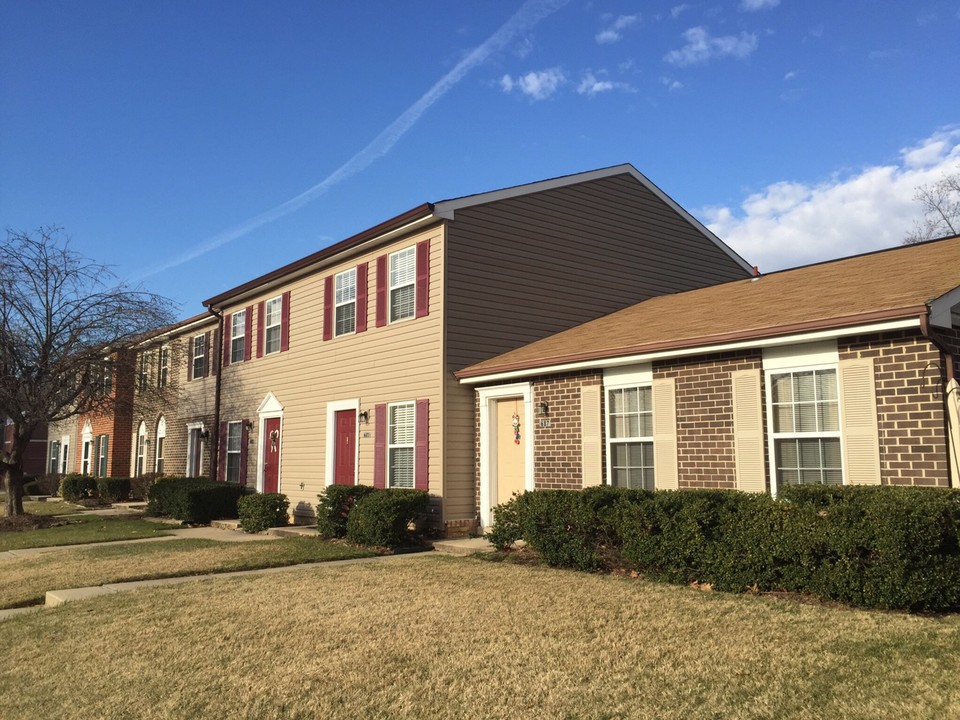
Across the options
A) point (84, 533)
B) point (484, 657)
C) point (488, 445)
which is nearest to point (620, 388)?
point (488, 445)

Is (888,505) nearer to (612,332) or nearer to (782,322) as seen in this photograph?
(782,322)

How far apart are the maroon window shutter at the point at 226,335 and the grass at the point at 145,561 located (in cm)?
814

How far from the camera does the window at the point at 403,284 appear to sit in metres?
14.0

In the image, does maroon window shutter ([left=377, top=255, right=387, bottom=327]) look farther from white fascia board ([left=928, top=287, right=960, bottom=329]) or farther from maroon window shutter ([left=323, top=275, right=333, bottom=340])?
white fascia board ([left=928, top=287, right=960, bottom=329])

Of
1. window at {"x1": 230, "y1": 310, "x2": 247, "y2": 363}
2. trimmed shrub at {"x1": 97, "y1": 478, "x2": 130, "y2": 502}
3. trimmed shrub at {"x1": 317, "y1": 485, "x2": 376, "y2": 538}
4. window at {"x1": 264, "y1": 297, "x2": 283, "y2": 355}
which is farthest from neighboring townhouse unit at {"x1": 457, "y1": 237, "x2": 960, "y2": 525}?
trimmed shrub at {"x1": 97, "y1": 478, "x2": 130, "y2": 502}

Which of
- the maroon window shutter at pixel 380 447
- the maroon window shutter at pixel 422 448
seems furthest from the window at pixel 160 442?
the maroon window shutter at pixel 422 448

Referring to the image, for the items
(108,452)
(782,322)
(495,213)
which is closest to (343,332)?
(495,213)

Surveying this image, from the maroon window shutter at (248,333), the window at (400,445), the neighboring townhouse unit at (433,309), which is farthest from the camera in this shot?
the maroon window shutter at (248,333)

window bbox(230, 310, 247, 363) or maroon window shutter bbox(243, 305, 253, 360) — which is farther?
window bbox(230, 310, 247, 363)

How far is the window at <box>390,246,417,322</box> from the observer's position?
14.0 m

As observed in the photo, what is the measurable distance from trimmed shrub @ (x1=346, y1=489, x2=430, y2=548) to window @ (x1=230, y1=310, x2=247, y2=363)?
361 inches

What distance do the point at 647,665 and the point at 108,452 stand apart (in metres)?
27.0

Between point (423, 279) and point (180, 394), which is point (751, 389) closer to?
point (423, 279)

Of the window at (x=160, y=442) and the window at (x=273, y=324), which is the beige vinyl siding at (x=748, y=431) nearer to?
the window at (x=273, y=324)
